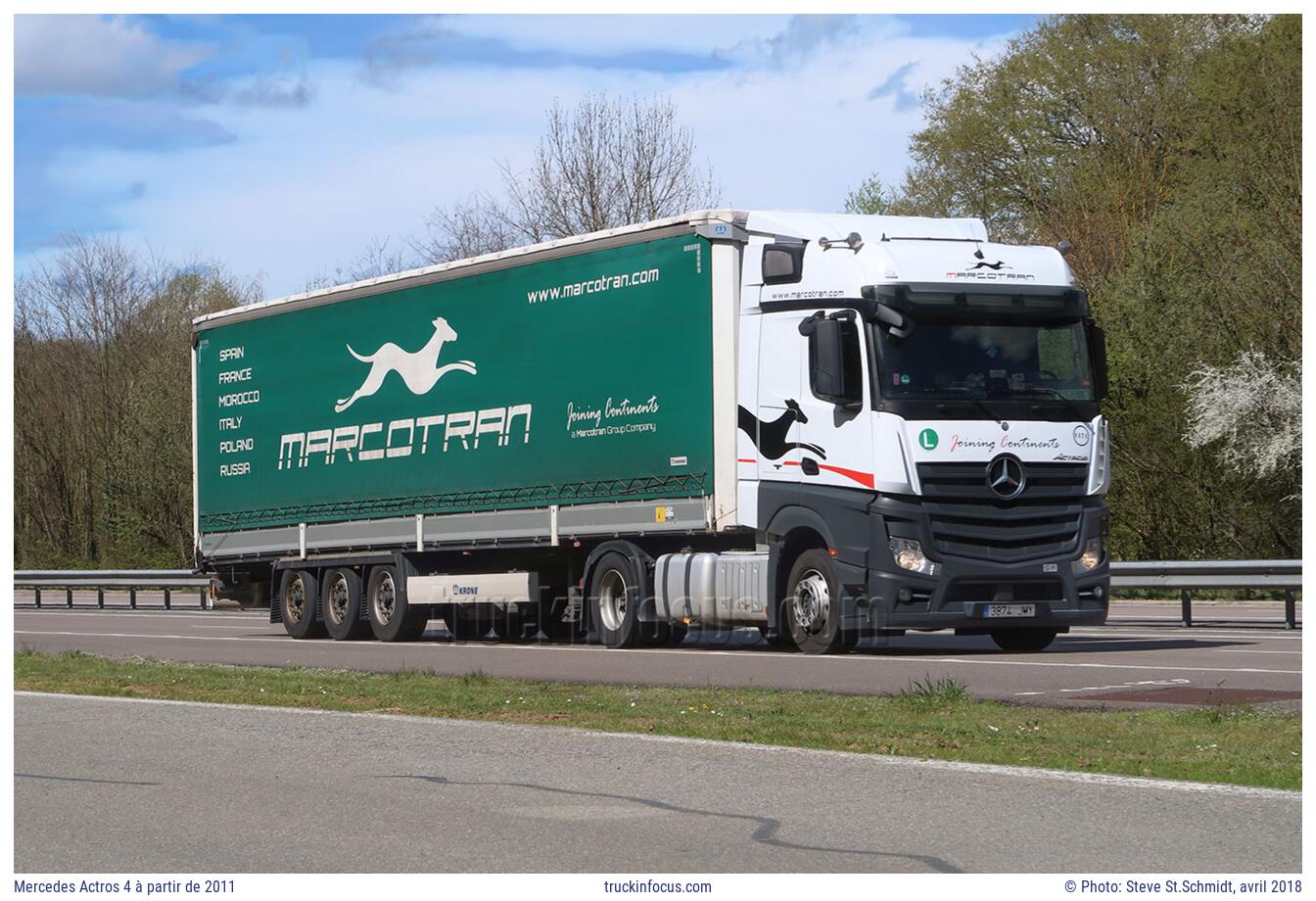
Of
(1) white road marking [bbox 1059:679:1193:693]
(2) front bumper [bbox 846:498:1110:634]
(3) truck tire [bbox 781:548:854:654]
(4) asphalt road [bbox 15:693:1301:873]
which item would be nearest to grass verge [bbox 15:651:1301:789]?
(4) asphalt road [bbox 15:693:1301:873]

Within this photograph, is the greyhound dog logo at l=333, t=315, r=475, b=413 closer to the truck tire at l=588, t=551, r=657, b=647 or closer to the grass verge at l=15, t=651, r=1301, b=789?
the truck tire at l=588, t=551, r=657, b=647

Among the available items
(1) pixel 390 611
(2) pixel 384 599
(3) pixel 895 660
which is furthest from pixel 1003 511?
(2) pixel 384 599

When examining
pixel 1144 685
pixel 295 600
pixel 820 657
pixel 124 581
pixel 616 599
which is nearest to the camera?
pixel 1144 685

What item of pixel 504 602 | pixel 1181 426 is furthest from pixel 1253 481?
pixel 504 602

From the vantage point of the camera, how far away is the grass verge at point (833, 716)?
10336 millimetres

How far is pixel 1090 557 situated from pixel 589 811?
35.5ft

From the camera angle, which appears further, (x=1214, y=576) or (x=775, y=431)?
(x=1214, y=576)

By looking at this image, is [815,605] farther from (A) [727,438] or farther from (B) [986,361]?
(B) [986,361]

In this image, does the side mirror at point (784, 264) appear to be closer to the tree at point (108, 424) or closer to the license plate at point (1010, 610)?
the license plate at point (1010, 610)

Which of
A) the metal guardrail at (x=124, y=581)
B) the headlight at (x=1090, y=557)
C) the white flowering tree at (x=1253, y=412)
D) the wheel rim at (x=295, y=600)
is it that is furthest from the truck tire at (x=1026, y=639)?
the metal guardrail at (x=124, y=581)

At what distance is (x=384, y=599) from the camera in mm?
23984

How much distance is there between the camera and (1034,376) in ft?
60.2

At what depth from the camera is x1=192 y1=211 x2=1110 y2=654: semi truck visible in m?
18.0
